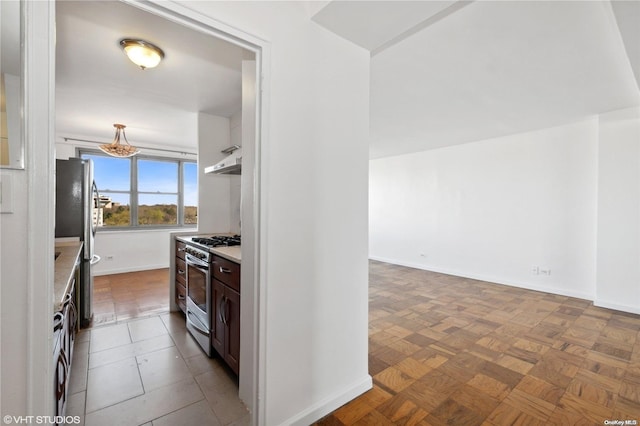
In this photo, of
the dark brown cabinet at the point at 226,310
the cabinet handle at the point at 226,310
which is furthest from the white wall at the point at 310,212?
the cabinet handle at the point at 226,310

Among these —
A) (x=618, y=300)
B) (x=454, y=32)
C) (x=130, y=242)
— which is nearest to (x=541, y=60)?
(x=454, y=32)

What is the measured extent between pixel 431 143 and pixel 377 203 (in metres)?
2.06

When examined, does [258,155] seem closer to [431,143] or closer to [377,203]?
[431,143]

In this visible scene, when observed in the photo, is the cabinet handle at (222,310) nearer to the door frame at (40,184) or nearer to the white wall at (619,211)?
the door frame at (40,184)

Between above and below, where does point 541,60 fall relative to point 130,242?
above

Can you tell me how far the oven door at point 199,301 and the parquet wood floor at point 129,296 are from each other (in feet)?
3.34

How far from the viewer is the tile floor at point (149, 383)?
65.9 inches

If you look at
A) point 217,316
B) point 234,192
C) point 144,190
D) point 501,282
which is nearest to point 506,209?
point 501,282

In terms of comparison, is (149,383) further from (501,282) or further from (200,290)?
(501,282)

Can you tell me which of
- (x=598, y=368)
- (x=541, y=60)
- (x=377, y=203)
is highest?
(x=541, y=60)

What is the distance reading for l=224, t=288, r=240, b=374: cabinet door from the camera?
1.86 metres

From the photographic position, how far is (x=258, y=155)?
139 cm

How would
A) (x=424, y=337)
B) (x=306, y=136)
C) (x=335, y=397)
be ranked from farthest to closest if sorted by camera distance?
1. (x=424, y=337)
2. (x=335, y=397)
3. (x=306, y=136)

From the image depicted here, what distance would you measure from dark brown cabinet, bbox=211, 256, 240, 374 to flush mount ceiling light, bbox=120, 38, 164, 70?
1.67 metres
